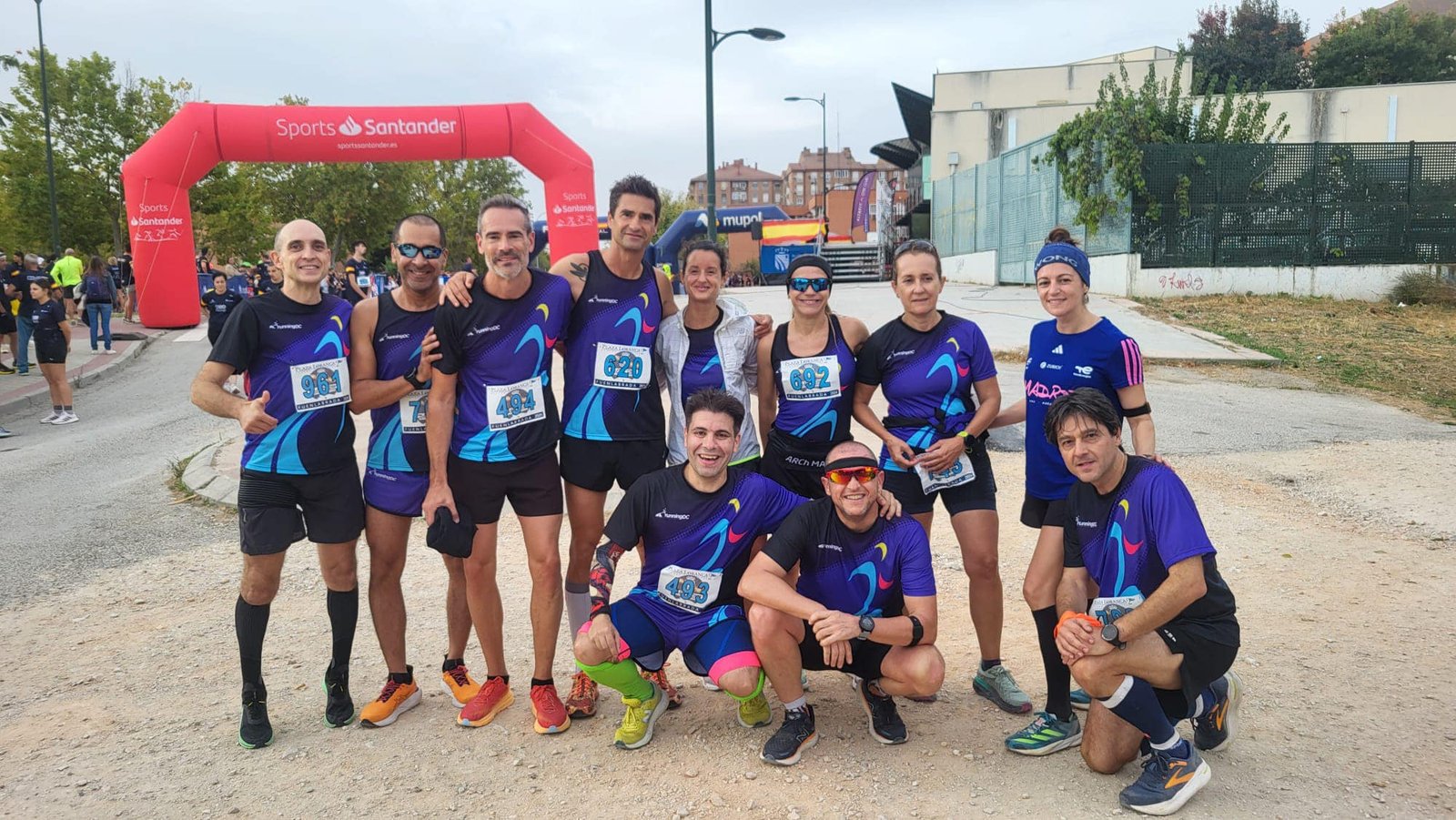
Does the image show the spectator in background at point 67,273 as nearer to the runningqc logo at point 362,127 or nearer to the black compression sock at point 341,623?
the runningqc logo at point 362,127

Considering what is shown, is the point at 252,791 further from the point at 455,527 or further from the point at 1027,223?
the point at 1027,223

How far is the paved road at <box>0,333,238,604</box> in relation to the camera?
6.75m

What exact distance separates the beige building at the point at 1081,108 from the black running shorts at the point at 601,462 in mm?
31230

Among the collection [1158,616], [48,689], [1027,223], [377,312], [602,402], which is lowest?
[48,689]

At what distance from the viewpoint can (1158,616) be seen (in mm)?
3176

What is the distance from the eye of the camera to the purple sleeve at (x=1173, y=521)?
3.19 meters

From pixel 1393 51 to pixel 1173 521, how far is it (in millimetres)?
59543

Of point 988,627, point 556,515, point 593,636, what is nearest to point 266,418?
point 556,515

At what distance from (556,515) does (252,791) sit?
1518mm

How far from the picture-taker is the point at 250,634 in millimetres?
3951

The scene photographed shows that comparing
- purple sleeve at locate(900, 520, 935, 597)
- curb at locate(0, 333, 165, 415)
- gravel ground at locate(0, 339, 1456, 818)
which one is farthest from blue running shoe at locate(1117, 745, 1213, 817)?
curb at locate(0, 333, 165, 415)

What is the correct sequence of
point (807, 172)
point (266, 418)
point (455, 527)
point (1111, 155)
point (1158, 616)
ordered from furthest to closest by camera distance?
point (807, 172)
point (1111, 155)
point (455, 527)
point (266, 418)
point (1158, 616)

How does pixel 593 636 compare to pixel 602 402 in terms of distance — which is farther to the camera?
pixel 602 402

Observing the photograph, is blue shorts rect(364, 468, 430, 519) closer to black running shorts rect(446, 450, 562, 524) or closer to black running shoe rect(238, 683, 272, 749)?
black running shorts rect(446, 450, 562, 524)
